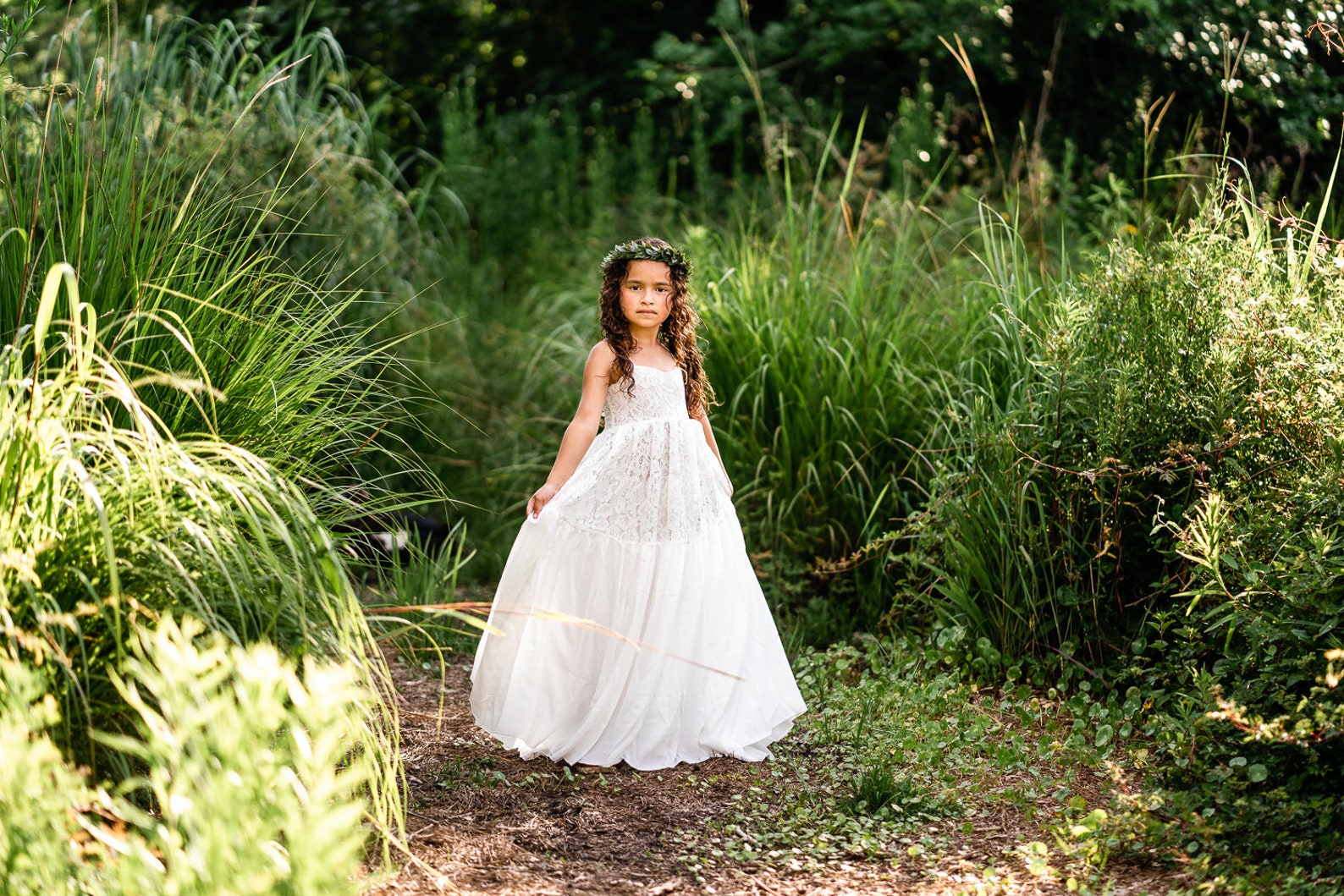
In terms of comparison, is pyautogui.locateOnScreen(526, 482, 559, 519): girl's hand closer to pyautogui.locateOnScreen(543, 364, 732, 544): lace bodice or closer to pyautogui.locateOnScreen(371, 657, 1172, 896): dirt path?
pyautogui.locateOnScreen(543, 364, 732, 544): lace bodice

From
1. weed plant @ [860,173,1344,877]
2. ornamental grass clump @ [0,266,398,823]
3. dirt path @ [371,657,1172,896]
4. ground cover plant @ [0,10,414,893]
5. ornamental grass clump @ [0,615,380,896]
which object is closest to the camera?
ornamental grass clump @ [0,615,380,896]

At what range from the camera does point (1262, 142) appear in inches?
227

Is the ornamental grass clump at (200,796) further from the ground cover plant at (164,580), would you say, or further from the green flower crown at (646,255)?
the green flower crown at (646,255)

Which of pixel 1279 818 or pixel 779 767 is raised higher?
pixel 1279 818

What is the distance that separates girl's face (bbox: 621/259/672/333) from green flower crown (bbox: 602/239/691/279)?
0.05 feet

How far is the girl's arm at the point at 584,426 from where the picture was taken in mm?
Result: 3443

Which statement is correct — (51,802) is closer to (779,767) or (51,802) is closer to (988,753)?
(779,767)

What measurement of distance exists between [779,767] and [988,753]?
63 centimetres

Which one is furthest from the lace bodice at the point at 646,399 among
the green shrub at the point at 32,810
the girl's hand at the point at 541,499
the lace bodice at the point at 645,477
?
the green shrub at the point at 32,810

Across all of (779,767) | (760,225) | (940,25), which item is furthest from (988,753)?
(940,25)

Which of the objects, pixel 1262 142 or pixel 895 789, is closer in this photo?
pixel 895 789

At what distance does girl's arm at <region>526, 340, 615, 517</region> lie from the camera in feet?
11.3

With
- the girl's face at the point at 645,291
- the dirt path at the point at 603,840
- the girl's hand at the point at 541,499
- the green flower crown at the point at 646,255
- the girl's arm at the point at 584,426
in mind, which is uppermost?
the green flower crown at the point at 646,255

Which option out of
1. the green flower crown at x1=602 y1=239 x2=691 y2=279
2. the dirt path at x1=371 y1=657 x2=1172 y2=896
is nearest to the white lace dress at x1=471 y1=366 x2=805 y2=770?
the dirt path at x1=371 y1=657 x2=1172 y2=896
